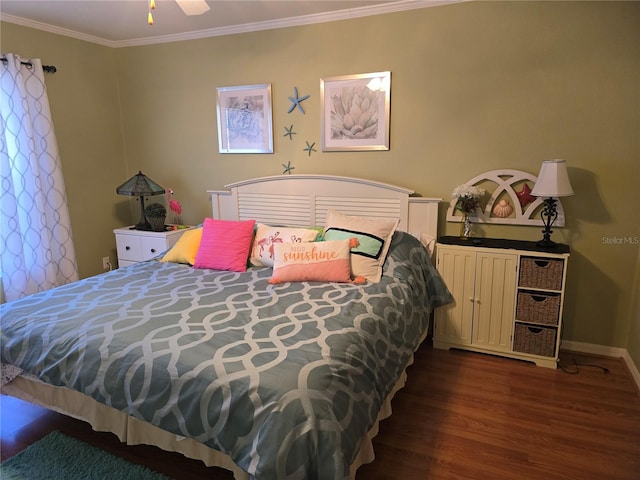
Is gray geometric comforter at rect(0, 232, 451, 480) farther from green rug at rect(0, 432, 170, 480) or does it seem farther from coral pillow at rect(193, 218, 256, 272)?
green rug at rect(0, 432, 170, 480)

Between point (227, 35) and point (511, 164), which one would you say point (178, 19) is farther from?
point (511, 164)

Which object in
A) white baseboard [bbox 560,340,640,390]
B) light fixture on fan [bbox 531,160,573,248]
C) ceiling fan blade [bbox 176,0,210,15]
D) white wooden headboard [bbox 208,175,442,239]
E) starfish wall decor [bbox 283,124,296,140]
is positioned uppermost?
ceiling fan blade [bbox 176,0,210,15]

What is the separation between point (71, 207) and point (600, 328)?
14.1 ft

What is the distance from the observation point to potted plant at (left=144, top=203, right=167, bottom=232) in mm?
3773

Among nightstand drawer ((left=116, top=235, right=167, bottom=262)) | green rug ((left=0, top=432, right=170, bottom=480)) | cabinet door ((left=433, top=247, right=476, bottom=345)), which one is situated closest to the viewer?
green rug ((left=0, top=432, right=170, bottom=480))

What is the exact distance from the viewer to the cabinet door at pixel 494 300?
2.77 m

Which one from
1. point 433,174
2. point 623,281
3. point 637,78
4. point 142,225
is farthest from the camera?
point 142,225

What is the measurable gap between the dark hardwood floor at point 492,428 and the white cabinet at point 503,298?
0.17m

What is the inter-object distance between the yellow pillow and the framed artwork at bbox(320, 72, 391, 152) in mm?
1230


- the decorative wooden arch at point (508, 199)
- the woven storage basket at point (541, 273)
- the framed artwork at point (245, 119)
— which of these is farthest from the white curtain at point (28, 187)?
the woven storage basket at point (541, 273)

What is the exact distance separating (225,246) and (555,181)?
215cm

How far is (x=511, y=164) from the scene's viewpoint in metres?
2.91

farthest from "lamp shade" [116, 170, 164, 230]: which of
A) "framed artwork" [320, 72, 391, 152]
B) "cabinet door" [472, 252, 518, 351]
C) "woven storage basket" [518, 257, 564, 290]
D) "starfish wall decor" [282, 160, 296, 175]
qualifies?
"woven storage basket" [518, 257, 564, 290]

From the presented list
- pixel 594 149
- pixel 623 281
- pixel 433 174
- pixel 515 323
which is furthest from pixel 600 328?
pixel 433 174
